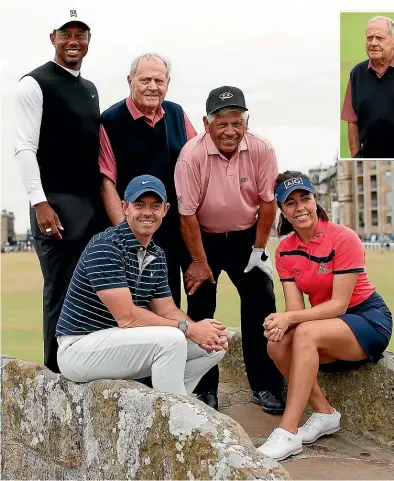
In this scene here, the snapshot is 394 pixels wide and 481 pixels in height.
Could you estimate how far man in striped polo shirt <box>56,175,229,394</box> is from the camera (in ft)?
12.3

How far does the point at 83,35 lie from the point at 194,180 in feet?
4.01

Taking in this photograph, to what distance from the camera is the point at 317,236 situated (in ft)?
14.6

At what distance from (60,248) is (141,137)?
3.05 feet

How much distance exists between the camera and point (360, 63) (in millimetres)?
5660

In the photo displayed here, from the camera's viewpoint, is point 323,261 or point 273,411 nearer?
point 323,261

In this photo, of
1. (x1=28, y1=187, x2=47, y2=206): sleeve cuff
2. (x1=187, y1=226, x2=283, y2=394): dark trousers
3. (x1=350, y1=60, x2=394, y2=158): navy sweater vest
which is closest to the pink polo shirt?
(x1=187, y1=226, x2=283, y2=394): dark trousers

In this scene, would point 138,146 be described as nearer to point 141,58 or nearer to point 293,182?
point 141,58

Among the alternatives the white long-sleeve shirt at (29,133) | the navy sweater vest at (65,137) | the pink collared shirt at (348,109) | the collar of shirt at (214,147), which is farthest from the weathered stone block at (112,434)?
the pink collared shirt at (348,109)

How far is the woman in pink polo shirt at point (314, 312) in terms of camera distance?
164 inches

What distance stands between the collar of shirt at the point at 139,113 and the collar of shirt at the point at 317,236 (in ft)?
4.16

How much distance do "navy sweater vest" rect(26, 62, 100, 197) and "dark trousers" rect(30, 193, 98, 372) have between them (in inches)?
3.8

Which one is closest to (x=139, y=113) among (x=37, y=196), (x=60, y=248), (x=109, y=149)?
(x=109, y=149)

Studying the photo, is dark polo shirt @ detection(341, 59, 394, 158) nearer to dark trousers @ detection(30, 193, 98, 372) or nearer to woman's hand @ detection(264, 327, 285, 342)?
woman's hand @ detection(264, 327, 285, 342)

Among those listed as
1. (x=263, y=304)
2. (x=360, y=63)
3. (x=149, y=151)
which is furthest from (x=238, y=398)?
(x=360, y=63)
